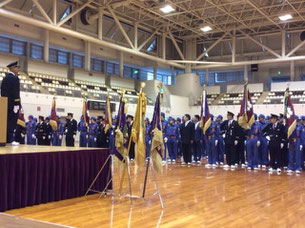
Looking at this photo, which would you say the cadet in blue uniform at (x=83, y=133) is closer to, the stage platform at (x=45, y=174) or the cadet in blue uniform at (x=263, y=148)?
the cadet in blue uniform at (x=263, y=148)

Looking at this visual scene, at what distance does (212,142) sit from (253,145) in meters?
1.41

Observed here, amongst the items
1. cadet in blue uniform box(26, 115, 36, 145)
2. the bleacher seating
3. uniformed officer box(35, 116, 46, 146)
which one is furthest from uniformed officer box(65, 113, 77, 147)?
the bleacher seating

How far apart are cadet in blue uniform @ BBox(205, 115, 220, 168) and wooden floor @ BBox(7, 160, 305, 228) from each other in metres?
3.54

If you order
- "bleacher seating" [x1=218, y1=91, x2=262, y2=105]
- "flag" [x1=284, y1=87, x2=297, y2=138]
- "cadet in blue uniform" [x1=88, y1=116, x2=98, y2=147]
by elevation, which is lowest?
"cadet in blue uniform" [x1=88, y1=116, x2=98, y2=147]

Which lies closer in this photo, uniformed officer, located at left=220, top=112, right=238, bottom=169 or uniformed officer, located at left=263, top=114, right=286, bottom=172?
uniformed officer, located at left=263, top=114, right=286, bottom=172

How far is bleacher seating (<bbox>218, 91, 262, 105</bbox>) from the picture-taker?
909 inches

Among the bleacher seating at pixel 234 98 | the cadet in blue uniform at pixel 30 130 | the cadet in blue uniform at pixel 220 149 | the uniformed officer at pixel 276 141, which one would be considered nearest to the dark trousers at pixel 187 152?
the cadet in blue uniform at pixel 220 149

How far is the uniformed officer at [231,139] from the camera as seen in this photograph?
1027 cm

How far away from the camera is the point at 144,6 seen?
62.7 ft

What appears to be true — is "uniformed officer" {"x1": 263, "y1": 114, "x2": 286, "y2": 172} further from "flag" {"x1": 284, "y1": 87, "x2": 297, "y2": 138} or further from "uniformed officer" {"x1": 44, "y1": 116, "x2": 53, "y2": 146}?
"uniformed officer" {"x1": 44, "y1": 116, "x2": 53, "y2": 146}

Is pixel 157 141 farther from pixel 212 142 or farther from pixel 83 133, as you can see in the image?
pixel 83 133

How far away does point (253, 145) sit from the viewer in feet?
33.1

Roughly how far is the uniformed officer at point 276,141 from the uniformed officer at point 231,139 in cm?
101

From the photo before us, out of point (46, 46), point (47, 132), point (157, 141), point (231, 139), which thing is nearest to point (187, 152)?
point (231, 139)
